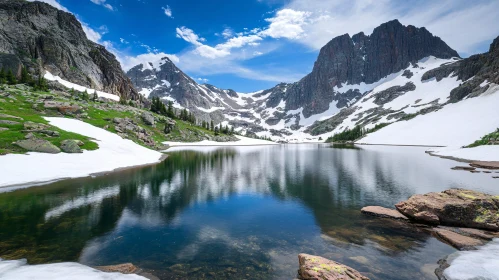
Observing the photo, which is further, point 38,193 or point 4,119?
point 4,119

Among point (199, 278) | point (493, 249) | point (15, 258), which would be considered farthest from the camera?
point (493, 249)

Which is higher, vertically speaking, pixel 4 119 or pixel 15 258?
pixel 4 119

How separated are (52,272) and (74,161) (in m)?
32.6

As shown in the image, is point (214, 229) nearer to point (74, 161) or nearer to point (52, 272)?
point (52, 272)

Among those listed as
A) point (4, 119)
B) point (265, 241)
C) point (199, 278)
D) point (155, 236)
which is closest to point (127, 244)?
point (155, 236)

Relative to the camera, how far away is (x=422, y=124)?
161625 mm

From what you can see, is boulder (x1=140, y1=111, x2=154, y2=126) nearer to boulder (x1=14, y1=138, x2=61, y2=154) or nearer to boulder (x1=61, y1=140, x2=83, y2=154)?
boulder (x1=61, y1=140, x2=83, y2=154)

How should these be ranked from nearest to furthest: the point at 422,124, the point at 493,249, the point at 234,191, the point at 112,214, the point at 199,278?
the point at 199,278
the point at 493,249
the point at 112,214
the point at 234,191
the point at 422,124

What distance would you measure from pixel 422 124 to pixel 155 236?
639 feet

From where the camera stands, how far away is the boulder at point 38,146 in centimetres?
3475

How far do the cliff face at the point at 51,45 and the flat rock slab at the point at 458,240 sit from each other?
547 feet

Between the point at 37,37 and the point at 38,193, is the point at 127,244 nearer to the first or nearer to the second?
the point at 38,193

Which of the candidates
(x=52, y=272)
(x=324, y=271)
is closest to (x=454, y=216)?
(x=324, y=271)

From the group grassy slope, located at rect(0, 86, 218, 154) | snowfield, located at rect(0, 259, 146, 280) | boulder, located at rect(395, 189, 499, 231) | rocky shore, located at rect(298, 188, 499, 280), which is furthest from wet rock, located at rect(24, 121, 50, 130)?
boulder, located at rect(395, 189, 499, 231)
